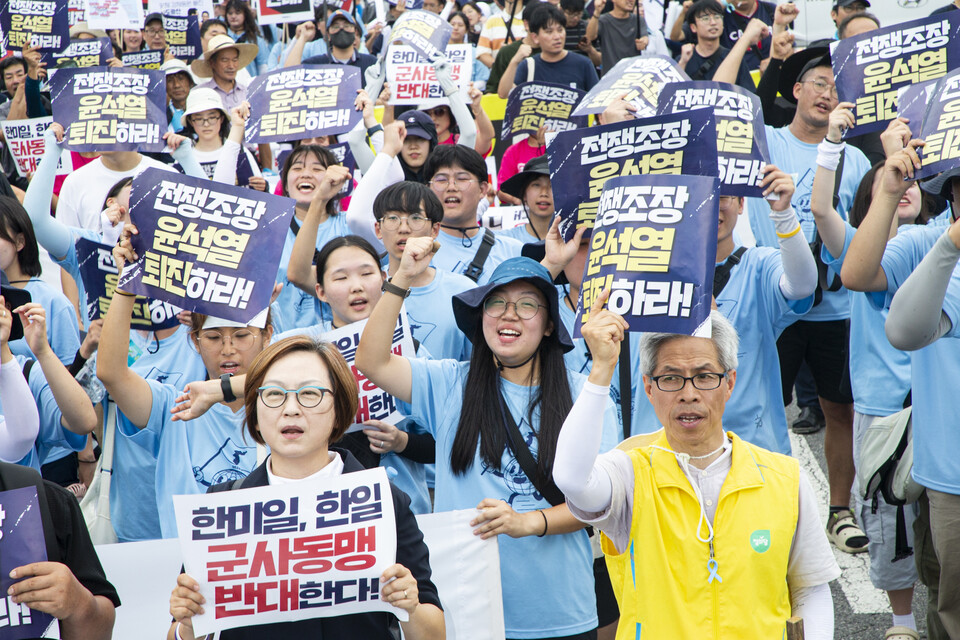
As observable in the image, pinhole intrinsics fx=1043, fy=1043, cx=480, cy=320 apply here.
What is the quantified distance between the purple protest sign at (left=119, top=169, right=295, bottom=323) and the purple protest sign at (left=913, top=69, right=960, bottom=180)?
2609 mm

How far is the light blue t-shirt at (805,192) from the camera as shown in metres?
6.17

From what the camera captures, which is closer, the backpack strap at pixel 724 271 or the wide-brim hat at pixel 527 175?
the backpack strap at pixel 724 271

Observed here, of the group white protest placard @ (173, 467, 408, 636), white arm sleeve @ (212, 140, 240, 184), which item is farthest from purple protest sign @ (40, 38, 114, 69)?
white protest placard @ (173, 467, 408, 636)

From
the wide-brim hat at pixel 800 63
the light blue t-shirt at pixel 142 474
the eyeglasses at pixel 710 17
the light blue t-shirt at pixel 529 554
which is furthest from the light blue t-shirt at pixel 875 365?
the eyeglasses at pixel 710 17

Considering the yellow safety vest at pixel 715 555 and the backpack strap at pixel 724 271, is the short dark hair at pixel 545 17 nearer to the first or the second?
the backpack strap at pixel 724 271

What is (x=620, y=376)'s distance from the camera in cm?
439

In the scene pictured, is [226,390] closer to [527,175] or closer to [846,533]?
[527,175]

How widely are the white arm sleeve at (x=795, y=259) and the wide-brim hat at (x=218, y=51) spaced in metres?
7.70

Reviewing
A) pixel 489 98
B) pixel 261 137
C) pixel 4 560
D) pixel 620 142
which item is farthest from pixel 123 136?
pixel 489 98

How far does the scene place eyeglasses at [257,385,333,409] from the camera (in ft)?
10.00

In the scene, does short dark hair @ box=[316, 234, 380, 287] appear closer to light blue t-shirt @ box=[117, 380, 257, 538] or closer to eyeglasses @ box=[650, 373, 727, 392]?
light blue t-shirt @ box=[117, 380, 257, 538]

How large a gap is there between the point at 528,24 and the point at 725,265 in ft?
21.3

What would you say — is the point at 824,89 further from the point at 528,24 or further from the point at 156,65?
the point at 156,65

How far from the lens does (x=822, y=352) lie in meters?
6.29
